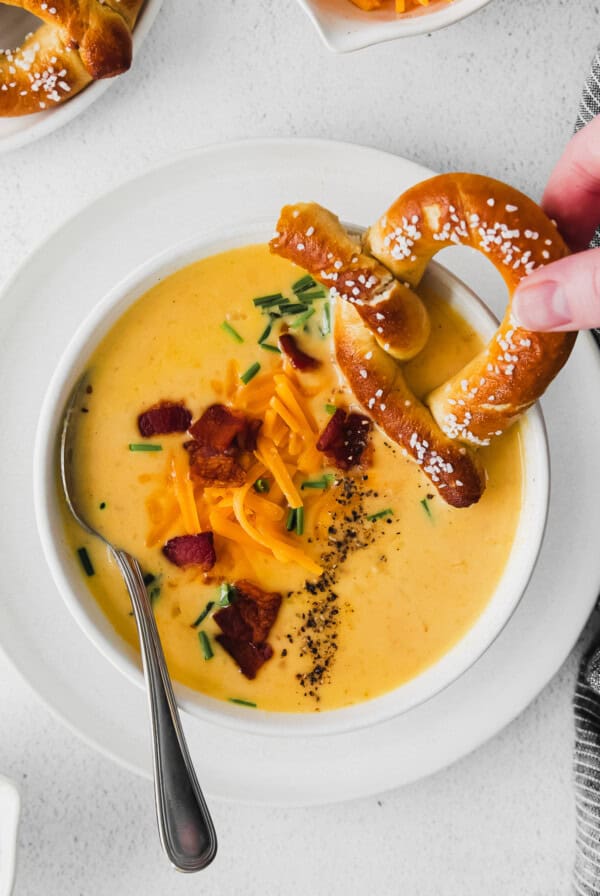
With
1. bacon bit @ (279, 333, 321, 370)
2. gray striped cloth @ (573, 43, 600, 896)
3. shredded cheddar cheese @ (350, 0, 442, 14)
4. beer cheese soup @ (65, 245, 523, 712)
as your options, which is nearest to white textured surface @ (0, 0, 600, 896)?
gray striped cloth @ (573, 43, 600, 896)

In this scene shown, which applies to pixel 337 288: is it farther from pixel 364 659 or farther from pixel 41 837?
pixel 41 837

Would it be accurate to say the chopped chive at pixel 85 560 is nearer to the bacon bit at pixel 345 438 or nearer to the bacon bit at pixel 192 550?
the bacon bit at pixel 192 550

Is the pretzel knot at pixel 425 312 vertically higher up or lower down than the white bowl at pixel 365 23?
lower down

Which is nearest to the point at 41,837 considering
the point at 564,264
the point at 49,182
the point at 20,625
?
the point at 20,625

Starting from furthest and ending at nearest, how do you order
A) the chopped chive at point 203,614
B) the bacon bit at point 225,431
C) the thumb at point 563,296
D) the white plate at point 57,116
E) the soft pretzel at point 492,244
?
the white plate at point 57,116, the chopped chive at point 203,614, the bacon bit at point 225,431, the soft pretzel at point 492,244, the thumb at point 563,296

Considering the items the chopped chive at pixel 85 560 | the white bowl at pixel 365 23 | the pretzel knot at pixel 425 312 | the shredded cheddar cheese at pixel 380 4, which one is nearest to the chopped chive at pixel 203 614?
the chopped chive at pixel 85 560

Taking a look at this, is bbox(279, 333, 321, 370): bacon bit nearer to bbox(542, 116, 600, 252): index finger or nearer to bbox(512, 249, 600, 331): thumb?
bbox(512, 249, 600, 331): thumb

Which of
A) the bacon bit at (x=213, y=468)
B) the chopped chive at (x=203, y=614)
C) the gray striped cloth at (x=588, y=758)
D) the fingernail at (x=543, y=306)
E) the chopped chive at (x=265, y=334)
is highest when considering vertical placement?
the chopped chive at (x=265, y=334)

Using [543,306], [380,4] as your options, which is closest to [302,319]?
[543,306]
